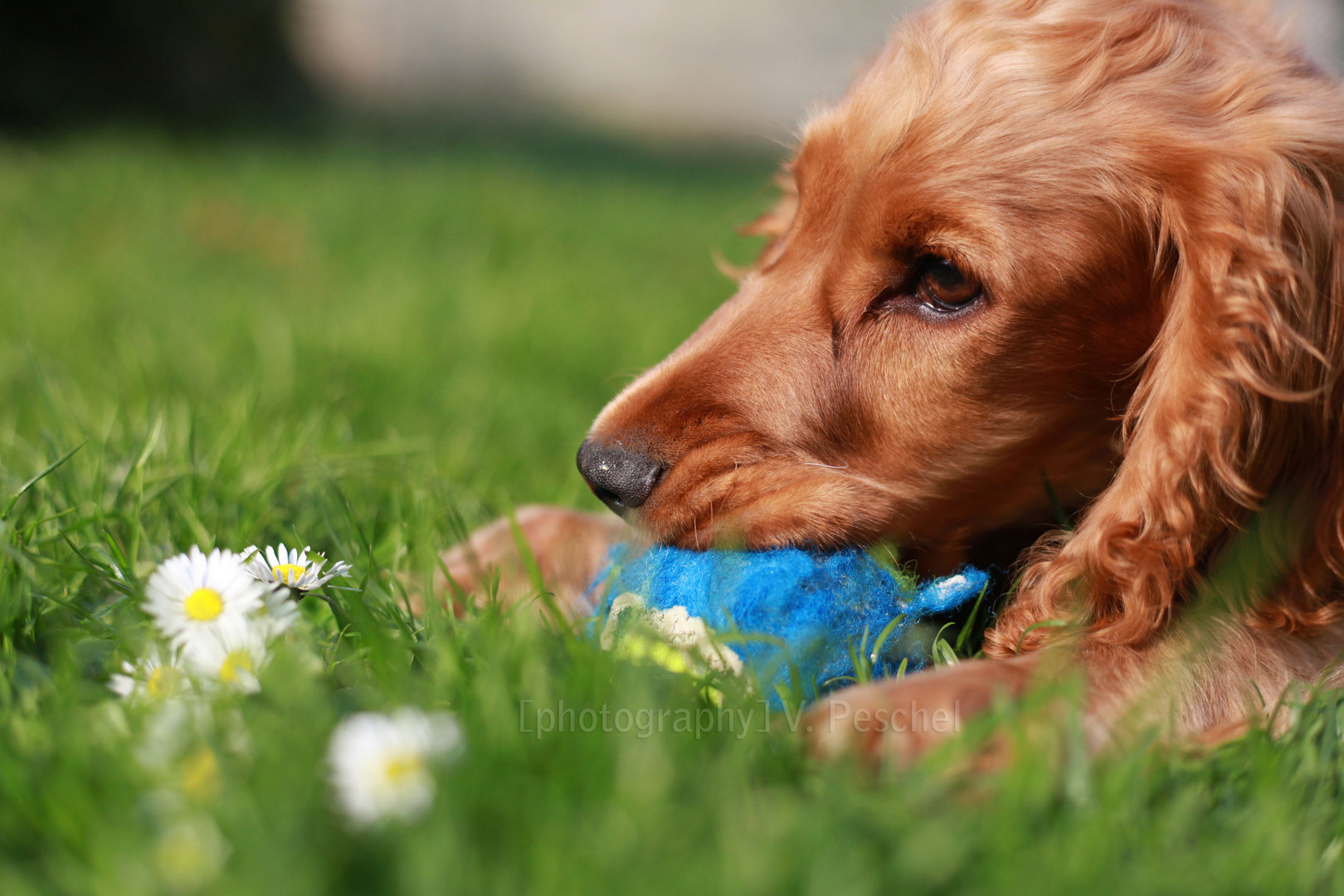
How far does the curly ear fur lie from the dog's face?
0.35ft

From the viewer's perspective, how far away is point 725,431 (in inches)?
76.0

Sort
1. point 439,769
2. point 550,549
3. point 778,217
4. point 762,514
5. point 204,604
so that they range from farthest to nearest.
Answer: point 778,217
point 550,549
point 762,514
point 204,604
point 439,769

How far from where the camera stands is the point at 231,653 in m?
1.33

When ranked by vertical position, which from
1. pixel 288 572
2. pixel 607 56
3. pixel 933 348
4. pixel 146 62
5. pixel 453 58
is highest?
pixel 933 348

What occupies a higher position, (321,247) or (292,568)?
(292,568)

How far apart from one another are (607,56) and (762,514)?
21851 millimetres

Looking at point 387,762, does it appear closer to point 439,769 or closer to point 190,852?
point 439,769

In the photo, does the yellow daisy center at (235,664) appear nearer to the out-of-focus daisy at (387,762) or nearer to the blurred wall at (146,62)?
A: the out-of-focus daisy at (387,762)

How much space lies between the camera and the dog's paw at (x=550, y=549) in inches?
84.5

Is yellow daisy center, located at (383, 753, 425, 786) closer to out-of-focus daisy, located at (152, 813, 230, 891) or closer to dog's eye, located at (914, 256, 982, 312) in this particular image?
out-of-focus daisy, located at (152, 813, 230, 891)

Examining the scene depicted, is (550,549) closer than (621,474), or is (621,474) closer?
(621,474)

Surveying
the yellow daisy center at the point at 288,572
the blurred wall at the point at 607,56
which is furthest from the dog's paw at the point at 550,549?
the blurred wall at the point at 607,56

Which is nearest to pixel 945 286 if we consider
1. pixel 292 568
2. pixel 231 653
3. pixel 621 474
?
pixel 621 474

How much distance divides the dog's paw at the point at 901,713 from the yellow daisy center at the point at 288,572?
82cm
